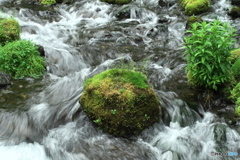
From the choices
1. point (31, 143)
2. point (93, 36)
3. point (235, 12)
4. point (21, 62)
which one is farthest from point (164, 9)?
point (31, 143)

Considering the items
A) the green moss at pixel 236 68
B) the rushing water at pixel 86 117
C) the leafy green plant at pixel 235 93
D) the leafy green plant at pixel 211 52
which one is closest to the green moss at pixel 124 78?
the rushing water at pixel 86 117

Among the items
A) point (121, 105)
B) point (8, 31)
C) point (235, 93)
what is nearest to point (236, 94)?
point (235, 93)

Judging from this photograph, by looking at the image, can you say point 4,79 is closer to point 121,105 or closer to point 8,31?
point 8,31

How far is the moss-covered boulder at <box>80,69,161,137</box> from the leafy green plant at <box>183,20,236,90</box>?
1410 millimetres

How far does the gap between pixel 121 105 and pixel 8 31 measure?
613cm

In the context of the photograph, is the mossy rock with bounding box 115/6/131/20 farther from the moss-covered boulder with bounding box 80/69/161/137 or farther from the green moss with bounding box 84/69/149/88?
the moss-covered boulder with bounding box 80/69/161/137

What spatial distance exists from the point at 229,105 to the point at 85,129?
3640 millimetres

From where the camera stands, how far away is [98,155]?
13.8ft

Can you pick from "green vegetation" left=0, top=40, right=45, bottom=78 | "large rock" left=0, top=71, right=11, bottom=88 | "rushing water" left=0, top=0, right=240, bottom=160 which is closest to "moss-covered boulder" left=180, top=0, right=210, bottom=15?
"rushing water" left=0, top=0, right=240, bottom=160

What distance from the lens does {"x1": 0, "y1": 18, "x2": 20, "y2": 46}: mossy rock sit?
7.78 metres

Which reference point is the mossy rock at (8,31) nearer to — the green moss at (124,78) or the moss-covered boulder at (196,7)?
the green moss at (124,78)

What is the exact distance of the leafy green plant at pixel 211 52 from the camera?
4.64 meters

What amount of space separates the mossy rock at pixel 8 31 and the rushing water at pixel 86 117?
136 cm

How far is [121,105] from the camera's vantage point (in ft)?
14.2
